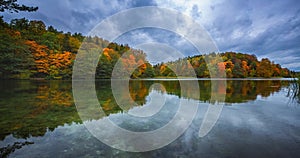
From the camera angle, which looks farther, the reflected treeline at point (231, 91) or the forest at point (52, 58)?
the forest at point (52, 58)

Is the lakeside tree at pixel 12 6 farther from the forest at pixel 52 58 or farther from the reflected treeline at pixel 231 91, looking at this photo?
the reflected treeline at pixel 231 91

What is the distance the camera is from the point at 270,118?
12.6 feet

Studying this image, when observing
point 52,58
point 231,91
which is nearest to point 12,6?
point 231,91

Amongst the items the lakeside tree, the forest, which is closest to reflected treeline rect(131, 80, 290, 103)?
the forest

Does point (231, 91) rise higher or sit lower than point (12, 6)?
lower

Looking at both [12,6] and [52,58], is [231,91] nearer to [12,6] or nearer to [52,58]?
[12,6]

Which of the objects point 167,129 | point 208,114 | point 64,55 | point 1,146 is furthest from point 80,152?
point 64,55

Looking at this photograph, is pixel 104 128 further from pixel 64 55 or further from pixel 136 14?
pixel 64 55

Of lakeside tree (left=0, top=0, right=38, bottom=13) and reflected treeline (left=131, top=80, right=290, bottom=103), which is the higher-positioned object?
lakeside tree (left=0, top=0, right=38, bottom=13)

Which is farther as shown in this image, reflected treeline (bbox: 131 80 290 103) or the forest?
the forest

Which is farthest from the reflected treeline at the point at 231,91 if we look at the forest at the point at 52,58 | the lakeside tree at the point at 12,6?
the lakeside tree at the point at 12,6

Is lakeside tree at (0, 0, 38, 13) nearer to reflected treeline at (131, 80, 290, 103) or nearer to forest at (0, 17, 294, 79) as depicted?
forest at (0, 17, 294, 79)

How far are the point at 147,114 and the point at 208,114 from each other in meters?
1.69

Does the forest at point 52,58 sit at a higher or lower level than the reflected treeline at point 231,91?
higher
